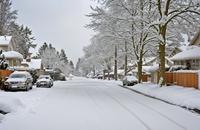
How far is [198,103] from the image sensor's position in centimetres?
2067

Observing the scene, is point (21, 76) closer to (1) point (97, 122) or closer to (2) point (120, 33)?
(2) point (120, 33)

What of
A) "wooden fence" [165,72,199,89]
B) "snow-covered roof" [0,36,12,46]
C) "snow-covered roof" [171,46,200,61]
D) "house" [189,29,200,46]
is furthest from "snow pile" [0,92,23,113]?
"snow-covered roof" [0,36,12,46]

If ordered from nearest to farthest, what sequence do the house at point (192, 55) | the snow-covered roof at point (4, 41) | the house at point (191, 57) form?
1. the house at point (191, 57)
2. the house at point (192, 55)
3. the snow-covered roof at point (4, 41)

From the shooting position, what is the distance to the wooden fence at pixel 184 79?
32.0 metres

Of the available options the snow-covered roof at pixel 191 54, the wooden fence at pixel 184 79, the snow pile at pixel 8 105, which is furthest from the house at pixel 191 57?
the snow pile at pixel 8 105

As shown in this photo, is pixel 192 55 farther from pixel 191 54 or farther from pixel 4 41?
pixel 4 41

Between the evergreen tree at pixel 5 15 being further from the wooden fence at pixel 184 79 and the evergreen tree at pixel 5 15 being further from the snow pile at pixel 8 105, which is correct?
the snow pile at pixel 8 105

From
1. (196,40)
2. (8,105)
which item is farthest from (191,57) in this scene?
(8,105)

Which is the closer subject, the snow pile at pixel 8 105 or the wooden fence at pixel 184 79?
the snow pile at pixel 8 105

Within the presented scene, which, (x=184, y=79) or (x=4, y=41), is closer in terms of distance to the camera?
(x=184, y=79)

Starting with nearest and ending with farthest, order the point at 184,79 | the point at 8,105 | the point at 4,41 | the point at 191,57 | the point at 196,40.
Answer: the point at 8,105 → the point at 184,79 → the point at 191,57 → the point at 196,40 → the point at 4,41

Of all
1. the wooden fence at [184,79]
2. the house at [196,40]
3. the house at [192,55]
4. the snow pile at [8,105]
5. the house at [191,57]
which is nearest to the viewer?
the snow pile at [8,105]

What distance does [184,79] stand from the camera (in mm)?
35188

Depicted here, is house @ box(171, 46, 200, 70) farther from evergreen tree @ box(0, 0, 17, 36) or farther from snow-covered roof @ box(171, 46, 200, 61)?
evergreen tree @ box(0, 0, 17, 36)
